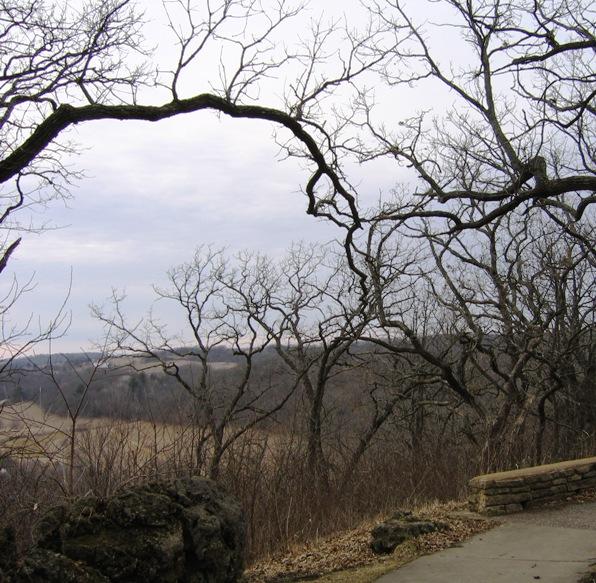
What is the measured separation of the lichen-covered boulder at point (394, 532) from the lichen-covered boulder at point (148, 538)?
230 cm

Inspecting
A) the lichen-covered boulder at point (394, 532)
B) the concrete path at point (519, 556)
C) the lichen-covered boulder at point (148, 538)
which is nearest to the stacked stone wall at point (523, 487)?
the concrete path at point (519, 556)

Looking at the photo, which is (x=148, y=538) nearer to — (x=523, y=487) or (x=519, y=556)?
(x=519, y=556)

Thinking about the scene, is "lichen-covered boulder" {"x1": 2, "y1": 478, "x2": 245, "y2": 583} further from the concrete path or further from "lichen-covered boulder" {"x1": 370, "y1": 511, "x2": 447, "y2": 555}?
"lichen-covered boulder" {"x1": 370, "y1": 511, "x2": 447, "y2": 555}

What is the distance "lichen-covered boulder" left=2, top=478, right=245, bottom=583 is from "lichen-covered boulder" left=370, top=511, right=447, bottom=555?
90.4 inches

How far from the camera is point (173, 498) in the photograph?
457 centimetres

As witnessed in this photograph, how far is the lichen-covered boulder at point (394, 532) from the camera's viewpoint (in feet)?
21.7

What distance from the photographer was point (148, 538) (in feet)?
13.8

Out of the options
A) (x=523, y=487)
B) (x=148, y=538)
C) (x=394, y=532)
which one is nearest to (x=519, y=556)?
(x=394, y=532)

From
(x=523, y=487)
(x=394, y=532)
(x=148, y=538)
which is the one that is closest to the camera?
(x=148, y=538)

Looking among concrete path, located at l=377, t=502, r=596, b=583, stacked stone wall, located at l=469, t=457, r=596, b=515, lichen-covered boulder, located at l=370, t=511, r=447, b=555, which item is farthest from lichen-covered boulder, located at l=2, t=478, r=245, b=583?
stacked stone wall, located at l=469, t=457, r=596, b=515

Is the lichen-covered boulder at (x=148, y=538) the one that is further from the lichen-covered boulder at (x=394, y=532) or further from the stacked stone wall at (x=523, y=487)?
the stacked stone wall at (x=523, y=487)

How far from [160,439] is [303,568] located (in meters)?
1.87

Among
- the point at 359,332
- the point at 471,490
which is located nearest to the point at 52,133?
the point at 471,490

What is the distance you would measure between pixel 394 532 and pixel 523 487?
7.76 ft
